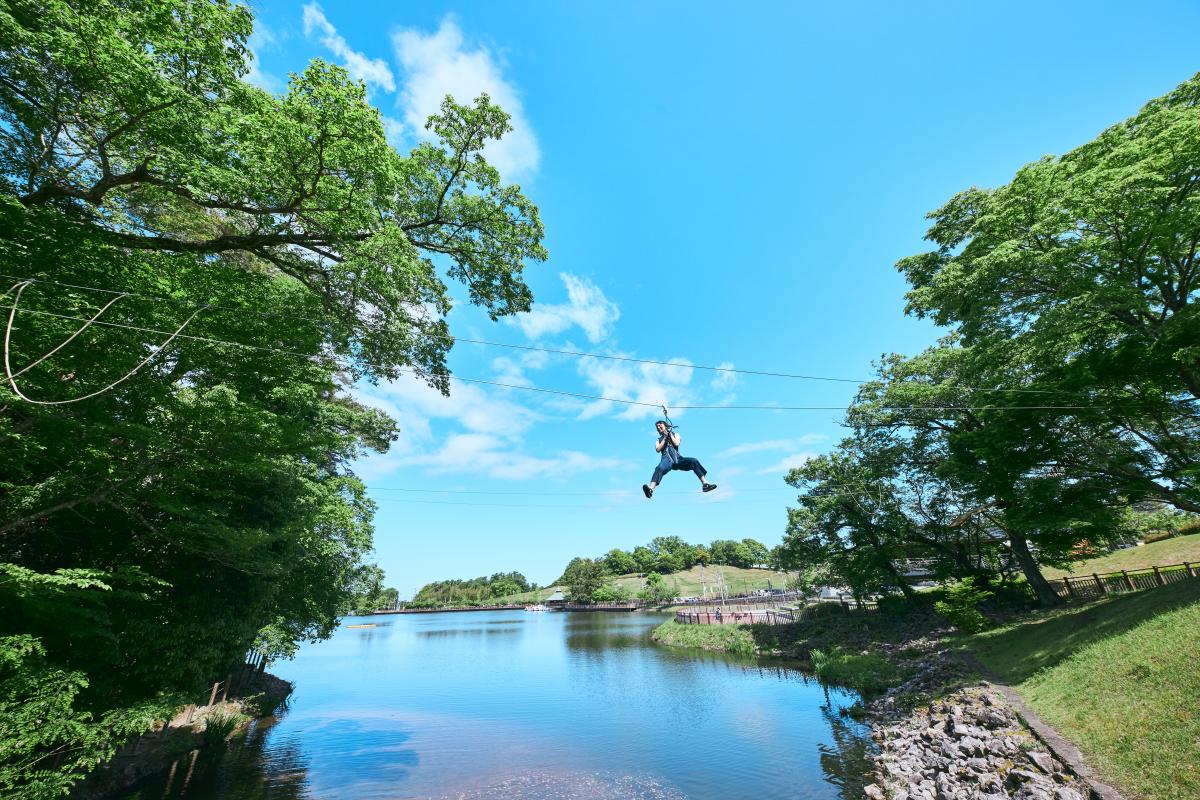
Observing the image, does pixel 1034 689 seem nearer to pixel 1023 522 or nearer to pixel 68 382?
pixel 1023 522

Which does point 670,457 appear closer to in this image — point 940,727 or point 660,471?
point 660,471

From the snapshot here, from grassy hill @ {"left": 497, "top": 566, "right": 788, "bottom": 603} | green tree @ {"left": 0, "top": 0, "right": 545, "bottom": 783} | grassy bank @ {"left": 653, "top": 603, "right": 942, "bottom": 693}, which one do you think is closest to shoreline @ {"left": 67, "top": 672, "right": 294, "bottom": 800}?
green tree @ {"left": 0, "top": 0, "right": 545, "bottom": 783}

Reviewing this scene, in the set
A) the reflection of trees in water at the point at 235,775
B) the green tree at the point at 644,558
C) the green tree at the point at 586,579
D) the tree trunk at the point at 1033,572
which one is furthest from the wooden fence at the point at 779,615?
the green tree at the point at 644,558

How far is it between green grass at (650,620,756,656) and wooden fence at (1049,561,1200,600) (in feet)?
53.7

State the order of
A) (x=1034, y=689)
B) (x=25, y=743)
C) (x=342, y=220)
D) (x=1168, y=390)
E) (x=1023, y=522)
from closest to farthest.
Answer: (x=25, y=743)
(x=342, y=220)
(x=1034, y=689)
(x=1168, y=390)
(x=1023, y=522)

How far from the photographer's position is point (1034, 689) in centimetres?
1088

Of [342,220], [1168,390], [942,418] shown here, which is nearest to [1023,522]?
[1168,390]

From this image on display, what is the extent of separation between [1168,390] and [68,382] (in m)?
25.5

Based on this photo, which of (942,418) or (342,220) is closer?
(342,220)

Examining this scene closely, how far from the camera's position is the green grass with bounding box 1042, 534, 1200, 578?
904 inches

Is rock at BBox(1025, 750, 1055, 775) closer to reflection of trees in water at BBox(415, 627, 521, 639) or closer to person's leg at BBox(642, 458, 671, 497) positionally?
person's leg at BBox(642, 458, 671, 497)

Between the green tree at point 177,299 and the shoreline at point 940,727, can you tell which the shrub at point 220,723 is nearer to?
the green tree at point 177,299

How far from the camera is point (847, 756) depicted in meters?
12.4

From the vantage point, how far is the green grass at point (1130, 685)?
21.0 feet
